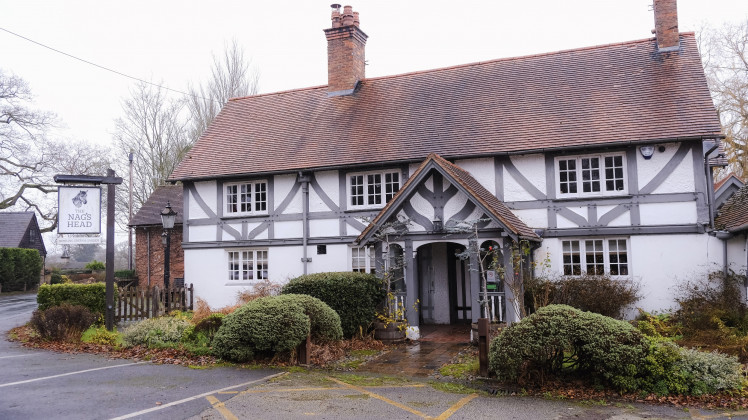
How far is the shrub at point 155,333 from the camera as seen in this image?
12049mm

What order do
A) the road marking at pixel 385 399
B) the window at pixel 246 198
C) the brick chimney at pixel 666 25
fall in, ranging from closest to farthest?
the road marking at pixel 385 399 → the brick chimney at pixel 666 25 → the window at pixel 246 198

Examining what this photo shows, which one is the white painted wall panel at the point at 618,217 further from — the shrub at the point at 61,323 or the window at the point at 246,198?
the shrub at the point at 61,323

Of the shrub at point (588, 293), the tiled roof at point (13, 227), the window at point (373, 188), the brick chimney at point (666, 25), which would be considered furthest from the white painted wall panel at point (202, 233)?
the tiled roof at point (13, 227)

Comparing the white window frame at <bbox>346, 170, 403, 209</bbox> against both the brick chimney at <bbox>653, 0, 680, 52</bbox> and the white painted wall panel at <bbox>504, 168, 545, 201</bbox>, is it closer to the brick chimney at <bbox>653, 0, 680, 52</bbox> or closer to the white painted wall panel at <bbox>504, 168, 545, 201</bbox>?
the white painted wall panel at <bbox>504, 168, 545, 201</bbox>

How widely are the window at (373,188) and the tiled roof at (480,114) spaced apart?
70 centimetres

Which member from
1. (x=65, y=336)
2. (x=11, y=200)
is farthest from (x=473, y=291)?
(x=11, y=200)

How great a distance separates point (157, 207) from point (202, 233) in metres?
9.82

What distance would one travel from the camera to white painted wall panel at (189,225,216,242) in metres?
18.3

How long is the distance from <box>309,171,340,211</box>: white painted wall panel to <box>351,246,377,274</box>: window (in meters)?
1.62

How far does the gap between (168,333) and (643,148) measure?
1212 centimetres

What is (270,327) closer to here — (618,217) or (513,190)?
(513,190)

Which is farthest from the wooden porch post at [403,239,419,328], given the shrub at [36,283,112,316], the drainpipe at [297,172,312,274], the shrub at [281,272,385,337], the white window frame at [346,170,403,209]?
the shrub at [36,283,112,316]

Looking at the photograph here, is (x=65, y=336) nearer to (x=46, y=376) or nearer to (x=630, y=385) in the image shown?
(x=46, y=376)

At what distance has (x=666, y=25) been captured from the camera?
15719mm
